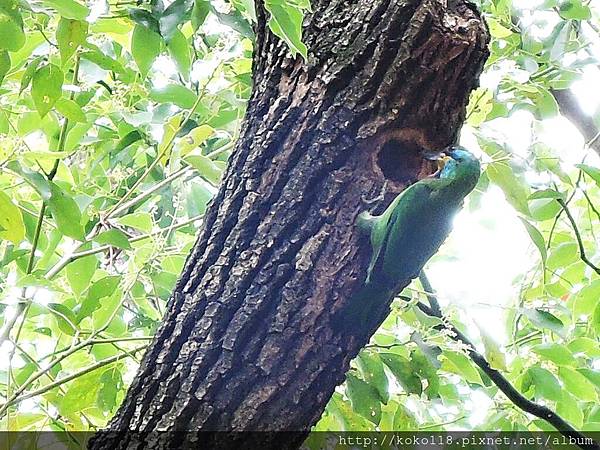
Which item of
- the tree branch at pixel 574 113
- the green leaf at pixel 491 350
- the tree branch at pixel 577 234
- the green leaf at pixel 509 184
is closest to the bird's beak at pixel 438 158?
the green leaf at pixel 509 184

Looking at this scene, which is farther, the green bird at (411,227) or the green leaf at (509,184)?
the green leaf at (509,184)

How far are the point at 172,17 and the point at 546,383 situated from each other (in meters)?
0.74

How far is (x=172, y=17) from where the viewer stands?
2.65 ft

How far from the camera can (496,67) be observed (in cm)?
114

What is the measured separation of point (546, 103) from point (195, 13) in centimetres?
60

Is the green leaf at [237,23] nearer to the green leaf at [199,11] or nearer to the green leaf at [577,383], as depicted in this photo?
the green leaf at [199,11]

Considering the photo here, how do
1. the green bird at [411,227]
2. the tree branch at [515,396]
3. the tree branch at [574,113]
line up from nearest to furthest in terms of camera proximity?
the green bird at [411,227] < the tree branch at [515,396] < the tree branch at [574,113]

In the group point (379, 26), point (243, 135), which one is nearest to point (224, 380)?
point (243, 135)

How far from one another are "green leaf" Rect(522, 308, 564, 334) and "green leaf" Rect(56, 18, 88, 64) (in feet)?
2.19

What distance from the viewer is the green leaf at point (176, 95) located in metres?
0.95

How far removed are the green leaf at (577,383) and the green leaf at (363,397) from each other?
0.34 metres

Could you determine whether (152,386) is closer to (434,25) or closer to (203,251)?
(203,251)

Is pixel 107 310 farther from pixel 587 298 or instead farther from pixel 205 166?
pixel 587 298

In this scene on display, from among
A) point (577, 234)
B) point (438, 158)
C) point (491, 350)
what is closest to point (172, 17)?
point (438, 158)
